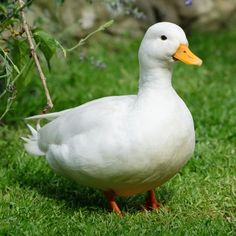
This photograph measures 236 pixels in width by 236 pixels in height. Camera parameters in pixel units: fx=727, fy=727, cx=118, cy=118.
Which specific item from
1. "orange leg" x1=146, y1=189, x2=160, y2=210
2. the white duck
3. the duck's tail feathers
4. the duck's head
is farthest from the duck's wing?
"orange leg" x1=146, y1=189, x2=160, y2=210

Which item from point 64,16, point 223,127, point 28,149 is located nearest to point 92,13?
point 64,16

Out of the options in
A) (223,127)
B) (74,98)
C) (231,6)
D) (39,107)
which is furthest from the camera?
(231,6)

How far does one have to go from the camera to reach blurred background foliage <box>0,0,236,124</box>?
14.7 feet

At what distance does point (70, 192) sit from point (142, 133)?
1030 millimetres

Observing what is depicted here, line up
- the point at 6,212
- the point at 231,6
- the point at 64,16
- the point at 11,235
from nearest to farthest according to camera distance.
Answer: the point at 11,235 → the point at 6,212 → the point at 64,16 → the point at 231,6

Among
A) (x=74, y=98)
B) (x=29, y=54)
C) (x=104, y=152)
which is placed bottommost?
(x=74, y=98)

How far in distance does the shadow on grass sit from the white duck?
0.31 m

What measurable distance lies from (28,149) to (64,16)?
402 cm

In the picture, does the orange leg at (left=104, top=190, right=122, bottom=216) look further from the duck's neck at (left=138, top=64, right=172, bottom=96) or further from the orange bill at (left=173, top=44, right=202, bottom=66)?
the orange bill at (left=173, top=44, right=202, bottom=66)

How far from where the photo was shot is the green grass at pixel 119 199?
3.87 meters

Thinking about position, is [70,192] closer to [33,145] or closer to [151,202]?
[33,145]

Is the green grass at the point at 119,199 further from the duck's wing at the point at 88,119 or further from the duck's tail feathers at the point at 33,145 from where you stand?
the duck's wing at the point at 88,119

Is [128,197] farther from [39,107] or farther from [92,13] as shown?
[92,13]

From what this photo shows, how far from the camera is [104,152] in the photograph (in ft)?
12.6
